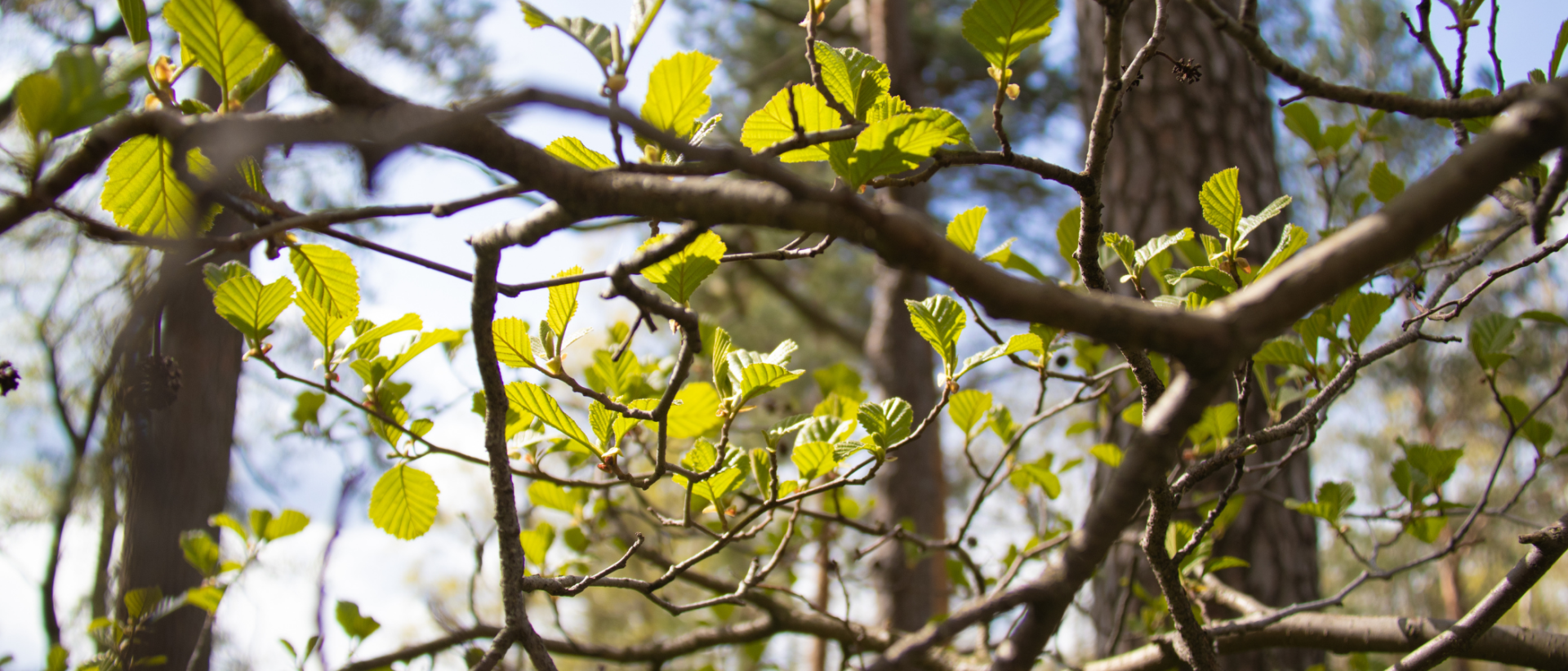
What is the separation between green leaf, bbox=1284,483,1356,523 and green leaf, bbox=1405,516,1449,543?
8 centimetres

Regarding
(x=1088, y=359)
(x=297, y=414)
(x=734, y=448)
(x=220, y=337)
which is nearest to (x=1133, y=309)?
(x=734, y=448)

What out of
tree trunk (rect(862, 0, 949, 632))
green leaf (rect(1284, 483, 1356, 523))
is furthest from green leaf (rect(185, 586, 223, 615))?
tree trunk (rect(862, 0, 949, 632))

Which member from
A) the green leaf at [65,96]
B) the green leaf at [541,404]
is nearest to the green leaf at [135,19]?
the green leaf at [65,96]

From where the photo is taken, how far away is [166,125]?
464mm

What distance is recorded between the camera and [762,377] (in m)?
0.83

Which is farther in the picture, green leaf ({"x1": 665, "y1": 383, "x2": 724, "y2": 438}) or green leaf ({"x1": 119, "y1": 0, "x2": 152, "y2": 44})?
green leaf ({"x1": 665, "y1": 383, "x2": 724, "y2": 438})

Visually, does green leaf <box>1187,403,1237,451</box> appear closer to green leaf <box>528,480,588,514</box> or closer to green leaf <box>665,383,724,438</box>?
green leaf <box>665,383,724,438</box>

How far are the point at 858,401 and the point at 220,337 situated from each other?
1728 millimetres

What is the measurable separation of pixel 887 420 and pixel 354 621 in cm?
103

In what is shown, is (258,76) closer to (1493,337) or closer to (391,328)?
(391,328)

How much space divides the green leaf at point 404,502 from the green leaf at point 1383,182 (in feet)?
4.54

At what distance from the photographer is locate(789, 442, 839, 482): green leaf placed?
0.84 meters

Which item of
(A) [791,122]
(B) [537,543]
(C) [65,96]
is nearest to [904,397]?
(B) [537,543]

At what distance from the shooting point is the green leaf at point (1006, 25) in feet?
2.22
